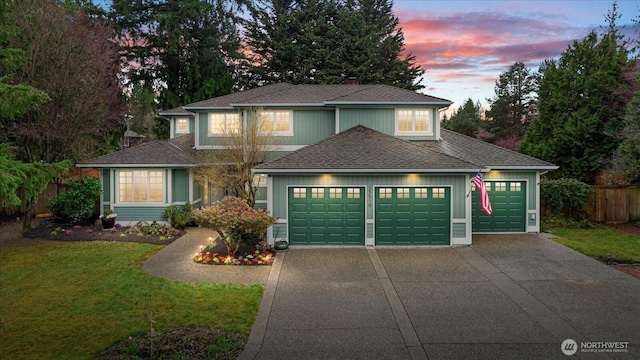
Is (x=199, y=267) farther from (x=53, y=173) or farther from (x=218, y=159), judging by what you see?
(x=218, y=159)

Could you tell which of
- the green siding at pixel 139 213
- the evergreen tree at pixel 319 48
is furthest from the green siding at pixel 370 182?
the evergreen tree at pixel 319 48

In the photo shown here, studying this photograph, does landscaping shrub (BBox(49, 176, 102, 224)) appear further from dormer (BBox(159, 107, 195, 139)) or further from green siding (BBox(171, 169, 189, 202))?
dormer (BBox(159, 107, 195, 139))

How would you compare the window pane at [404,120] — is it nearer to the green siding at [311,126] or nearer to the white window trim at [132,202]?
the green siding at [311,126]

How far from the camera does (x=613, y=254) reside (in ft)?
39.1

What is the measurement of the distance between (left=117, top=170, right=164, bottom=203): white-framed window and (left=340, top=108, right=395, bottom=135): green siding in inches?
332

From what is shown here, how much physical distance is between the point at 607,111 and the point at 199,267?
25.0 metres

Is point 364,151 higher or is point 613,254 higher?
point 364,151

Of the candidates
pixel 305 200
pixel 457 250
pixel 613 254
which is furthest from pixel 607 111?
pixel 305 200

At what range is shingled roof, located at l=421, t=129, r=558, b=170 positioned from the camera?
1509cm

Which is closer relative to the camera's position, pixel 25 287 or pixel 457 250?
pixel 25 287

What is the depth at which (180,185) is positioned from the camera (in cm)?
1686

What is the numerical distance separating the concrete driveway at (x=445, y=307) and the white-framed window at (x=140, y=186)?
7.76m

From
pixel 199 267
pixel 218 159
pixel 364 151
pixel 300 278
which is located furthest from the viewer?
pixel 218 159

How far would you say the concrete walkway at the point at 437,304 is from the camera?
19.6ft
